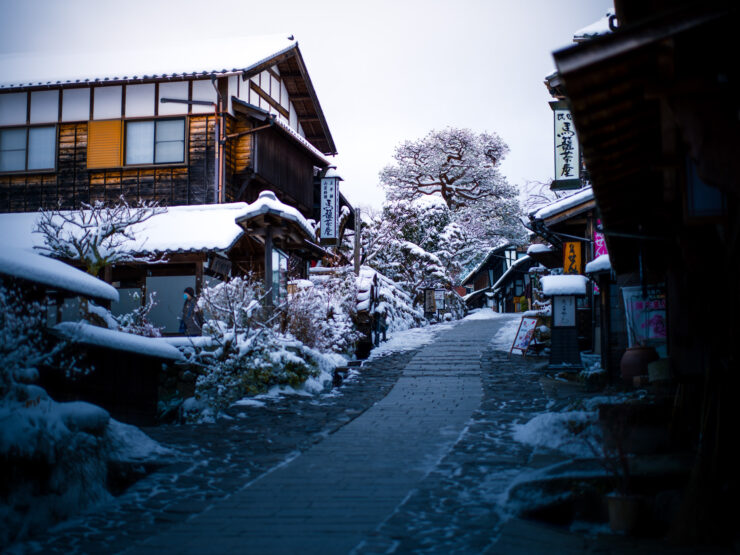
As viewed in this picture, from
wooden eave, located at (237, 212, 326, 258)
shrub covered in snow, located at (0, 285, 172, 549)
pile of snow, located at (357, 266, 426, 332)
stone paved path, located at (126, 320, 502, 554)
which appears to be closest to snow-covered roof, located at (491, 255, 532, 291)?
pile of snow, located at (357, 266, 426, 332)

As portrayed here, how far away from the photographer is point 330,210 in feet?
87.8

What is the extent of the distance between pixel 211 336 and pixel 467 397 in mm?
5256

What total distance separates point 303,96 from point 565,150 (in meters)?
12.5

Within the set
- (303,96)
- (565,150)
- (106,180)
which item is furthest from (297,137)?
(565,150)

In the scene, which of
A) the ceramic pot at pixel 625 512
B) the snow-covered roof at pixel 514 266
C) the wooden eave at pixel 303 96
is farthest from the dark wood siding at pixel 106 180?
the snow-covered roof at pixel 514 266

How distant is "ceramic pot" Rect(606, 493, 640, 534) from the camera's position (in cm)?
639

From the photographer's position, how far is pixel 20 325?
7.52m

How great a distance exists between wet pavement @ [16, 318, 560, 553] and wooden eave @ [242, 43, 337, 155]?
15394 millimetres

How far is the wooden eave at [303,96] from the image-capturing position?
2709 centimetres

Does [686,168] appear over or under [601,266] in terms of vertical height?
over

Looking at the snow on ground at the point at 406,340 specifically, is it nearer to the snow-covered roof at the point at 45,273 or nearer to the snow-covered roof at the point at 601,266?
the snow-covered roof at the point at 601,266

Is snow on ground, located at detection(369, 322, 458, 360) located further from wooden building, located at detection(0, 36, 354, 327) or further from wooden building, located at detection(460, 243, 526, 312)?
wooden building, located at detection(460, 243, 526, 312)

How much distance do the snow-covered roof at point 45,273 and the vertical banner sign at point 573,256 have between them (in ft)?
46.1

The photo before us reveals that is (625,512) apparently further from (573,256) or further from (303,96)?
(303,96)
